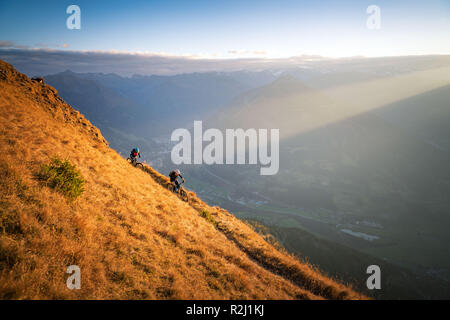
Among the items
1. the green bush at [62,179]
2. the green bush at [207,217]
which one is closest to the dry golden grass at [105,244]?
the green bush at [62,179]

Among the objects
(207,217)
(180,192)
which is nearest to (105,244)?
(207,217)

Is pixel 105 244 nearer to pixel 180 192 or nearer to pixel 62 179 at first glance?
pixel 62 179

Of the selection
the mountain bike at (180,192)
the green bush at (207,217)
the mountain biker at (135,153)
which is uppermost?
the mountain biker at (135,153)

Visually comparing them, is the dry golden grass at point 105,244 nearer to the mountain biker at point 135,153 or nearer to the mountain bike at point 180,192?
the mountain bike at point 180,192

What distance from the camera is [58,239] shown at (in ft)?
24.7

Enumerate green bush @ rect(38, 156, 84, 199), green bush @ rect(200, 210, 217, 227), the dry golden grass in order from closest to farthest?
1. the dry golden grass
2. green bush @ rect(38, 156, 84, 199)
3. green bush @ rect(200, 210, 217, 227)

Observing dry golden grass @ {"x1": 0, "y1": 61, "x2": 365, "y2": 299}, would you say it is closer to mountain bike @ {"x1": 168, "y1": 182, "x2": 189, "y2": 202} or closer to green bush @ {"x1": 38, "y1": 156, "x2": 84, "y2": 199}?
green bush @ {"x1": 38, "y1": 156, "x2": 84, "y2": 199}

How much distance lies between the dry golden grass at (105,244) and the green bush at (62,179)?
42 centimetres

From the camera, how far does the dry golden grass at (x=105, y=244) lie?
6.58 metres

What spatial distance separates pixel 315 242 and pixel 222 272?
421ft

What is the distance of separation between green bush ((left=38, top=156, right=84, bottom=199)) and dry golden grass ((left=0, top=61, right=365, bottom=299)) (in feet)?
1.39

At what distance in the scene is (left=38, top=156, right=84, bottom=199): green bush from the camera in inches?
405

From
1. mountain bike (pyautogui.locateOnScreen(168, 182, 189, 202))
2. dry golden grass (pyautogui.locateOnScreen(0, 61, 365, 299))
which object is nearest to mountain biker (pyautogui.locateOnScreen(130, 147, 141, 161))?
mountain bike (pyautogui.locateOnScreen(168, 182, 189, 202))

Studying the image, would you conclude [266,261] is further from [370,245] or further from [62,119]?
[370,245]
